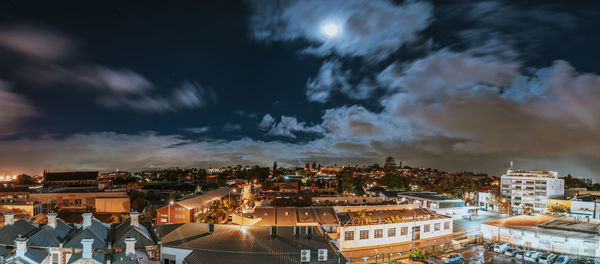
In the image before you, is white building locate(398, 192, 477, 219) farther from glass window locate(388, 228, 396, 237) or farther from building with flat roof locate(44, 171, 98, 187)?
building with flat roof locate(44, 171, 98, 187)

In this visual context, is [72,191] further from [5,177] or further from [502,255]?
[5,177]

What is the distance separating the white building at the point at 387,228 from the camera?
83.4 ft

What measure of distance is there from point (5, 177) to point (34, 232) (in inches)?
4905

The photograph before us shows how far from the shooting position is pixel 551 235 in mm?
25516

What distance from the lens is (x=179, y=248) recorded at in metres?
17.0

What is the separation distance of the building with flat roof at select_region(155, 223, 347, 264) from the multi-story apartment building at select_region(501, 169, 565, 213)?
49.7 metres

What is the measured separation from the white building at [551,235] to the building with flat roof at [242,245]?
18854 millimetres

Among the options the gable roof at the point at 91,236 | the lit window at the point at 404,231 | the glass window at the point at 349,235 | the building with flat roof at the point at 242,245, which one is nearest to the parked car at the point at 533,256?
the lit window at the point at 404,231

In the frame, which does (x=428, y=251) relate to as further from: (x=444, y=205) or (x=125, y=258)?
(x=125, y=258)

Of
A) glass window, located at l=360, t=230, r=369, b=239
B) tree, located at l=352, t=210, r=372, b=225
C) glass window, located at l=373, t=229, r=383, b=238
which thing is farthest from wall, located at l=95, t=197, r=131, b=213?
glass window, located at l=373, t=229, r=383, b=238

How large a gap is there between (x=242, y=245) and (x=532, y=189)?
56856 mm

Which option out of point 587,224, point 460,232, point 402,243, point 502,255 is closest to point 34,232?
point 402,243

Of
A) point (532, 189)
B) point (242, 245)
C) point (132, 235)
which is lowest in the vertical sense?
point (532, 189)

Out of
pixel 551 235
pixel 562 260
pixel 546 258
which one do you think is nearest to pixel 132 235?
pixel 546 258
